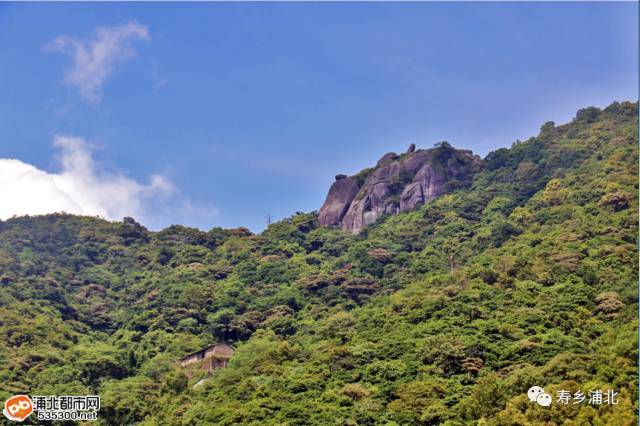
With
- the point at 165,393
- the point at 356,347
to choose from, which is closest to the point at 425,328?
the point at 356,347

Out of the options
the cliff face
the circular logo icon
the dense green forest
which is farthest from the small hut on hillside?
the cliff face

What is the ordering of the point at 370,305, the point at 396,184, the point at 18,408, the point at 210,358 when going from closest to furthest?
the point at 18,408 < the point at 210,358 < the point at 370,305 < the point at 396,184

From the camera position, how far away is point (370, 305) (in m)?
47.4

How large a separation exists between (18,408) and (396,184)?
4215 centimetres

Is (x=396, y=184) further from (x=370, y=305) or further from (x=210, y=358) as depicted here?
(x=210, y=358)

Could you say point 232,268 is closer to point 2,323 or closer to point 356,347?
point 2,323

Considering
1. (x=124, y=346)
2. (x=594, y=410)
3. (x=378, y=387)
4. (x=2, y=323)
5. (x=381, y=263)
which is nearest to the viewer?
(x=594, y=410)

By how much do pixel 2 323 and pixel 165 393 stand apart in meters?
11.1

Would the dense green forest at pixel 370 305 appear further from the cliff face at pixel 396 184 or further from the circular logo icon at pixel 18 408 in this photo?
the circular logo icon at pixel 18 408

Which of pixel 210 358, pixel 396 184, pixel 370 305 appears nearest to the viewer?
pixel 210 358

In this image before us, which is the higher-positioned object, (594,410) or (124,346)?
(124,346)

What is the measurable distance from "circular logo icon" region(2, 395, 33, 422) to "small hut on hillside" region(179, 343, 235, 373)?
11.4 meters

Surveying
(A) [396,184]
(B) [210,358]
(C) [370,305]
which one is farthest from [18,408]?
(A) [396,184]

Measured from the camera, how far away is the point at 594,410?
26.7 m
